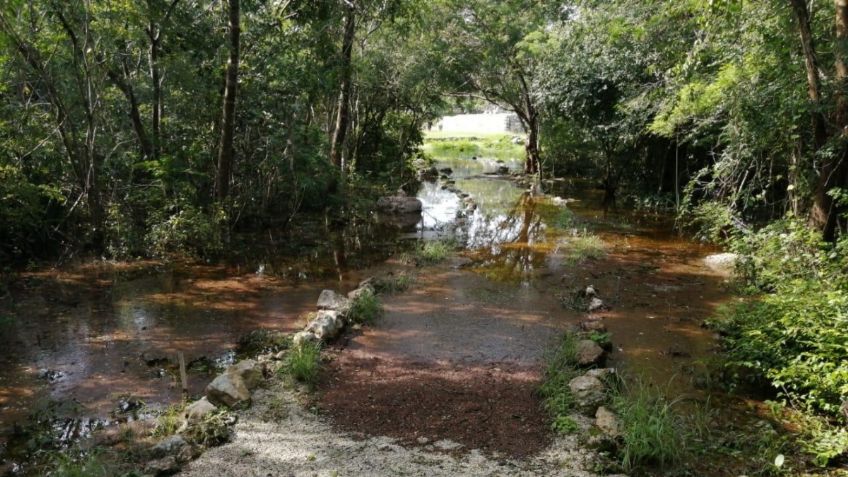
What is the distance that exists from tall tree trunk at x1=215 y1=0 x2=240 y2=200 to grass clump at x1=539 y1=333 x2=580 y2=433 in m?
6.91

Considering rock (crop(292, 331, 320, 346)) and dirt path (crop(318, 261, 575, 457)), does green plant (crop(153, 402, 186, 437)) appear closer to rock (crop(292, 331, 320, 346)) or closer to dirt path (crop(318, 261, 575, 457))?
dirt path (crop(318, 261, 575, 457))

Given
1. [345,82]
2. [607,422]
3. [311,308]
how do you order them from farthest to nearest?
1. [345,82]
2. [311,308]
3. [607,422]

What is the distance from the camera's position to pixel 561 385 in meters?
Answer: 5.16

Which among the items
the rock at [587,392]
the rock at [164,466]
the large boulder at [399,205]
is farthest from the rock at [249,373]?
the large boulder at [399,205]

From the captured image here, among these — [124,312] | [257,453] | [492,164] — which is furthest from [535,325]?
Answer: [492,164]

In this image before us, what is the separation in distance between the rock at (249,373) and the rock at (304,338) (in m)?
0.65

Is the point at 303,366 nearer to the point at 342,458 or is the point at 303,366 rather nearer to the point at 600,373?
the point at 342,458

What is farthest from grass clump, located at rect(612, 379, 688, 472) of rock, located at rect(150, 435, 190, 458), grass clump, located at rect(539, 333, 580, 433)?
rock, located at rect(150, 435, 190, 458)

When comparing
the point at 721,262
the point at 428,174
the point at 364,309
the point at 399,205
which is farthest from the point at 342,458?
the point at 428,174

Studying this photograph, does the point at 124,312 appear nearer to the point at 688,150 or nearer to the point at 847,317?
the point at 847,317

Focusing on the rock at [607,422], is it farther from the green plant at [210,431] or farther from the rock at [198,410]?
the rock at [198,410]

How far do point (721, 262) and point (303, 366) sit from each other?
25.6 feet

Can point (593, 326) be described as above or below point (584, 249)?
below

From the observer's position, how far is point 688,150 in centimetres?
1479
